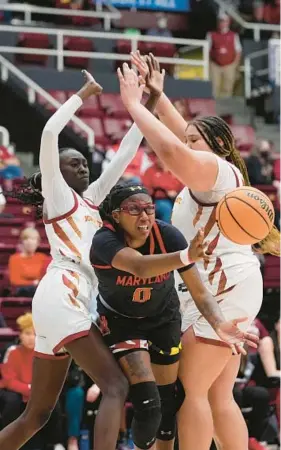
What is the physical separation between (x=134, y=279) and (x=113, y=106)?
8841 millimetres

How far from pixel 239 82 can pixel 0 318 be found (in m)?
9.27

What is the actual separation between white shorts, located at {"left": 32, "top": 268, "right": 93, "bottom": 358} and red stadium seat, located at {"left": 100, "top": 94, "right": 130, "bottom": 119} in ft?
27.9

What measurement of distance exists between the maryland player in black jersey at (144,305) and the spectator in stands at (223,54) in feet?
36.5

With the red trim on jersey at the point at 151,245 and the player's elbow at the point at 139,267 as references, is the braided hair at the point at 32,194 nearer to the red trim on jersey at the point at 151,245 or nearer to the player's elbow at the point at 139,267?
the red trim on jersey at the point at 151,245

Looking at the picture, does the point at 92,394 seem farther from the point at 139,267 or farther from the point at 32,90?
the point at 32,90

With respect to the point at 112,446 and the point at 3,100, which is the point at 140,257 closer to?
the point at 112,446

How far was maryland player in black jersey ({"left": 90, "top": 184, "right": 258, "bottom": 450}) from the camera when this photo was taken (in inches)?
180

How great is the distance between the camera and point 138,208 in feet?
15.4

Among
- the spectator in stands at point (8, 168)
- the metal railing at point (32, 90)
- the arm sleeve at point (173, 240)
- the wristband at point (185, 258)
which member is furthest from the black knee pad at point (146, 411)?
the metal railing at point (32, 90)

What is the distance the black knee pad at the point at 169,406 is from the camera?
4.88 metres

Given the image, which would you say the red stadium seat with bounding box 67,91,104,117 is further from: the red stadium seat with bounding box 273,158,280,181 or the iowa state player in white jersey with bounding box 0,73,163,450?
the iowa state player in white jersey with bounding box 0,73,163,450

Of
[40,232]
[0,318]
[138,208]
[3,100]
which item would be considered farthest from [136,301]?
[3,100]

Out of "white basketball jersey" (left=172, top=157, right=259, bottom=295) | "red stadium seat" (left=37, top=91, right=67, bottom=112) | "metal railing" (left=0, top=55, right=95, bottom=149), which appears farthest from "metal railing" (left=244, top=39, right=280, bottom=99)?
"white basketball jersey" (left=172, top=157, right=259, bottom=295)

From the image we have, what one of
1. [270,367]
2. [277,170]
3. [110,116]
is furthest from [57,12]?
[270,367]
